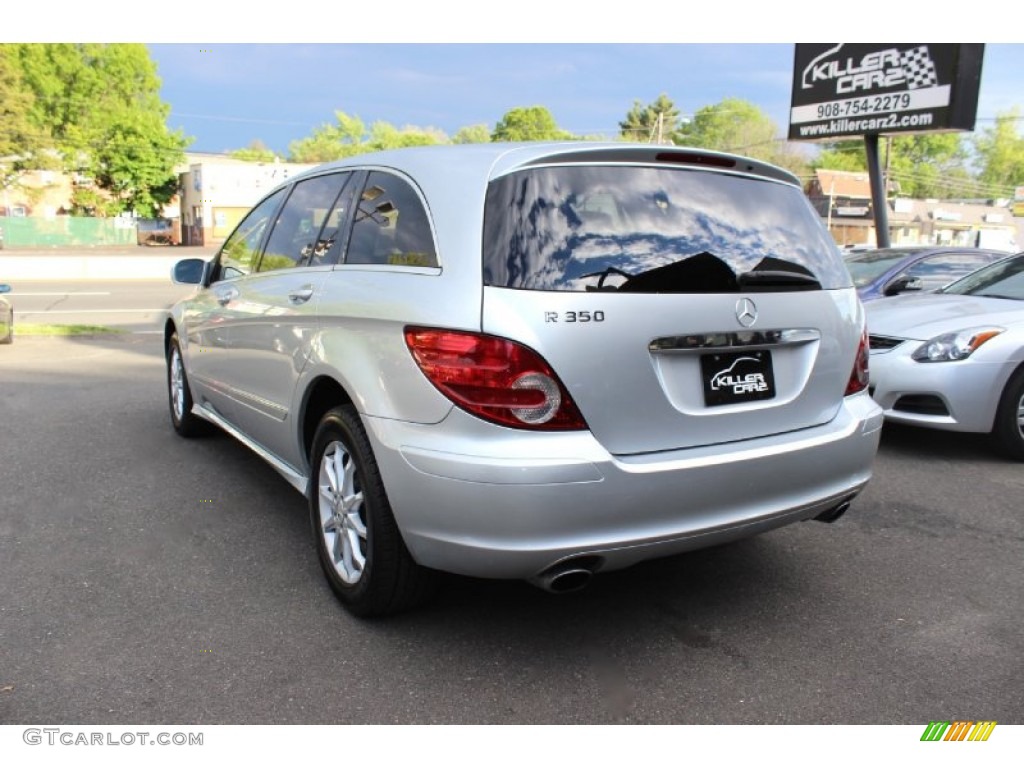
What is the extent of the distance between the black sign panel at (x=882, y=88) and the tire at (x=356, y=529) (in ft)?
40.7

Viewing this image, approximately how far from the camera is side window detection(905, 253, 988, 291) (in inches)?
320

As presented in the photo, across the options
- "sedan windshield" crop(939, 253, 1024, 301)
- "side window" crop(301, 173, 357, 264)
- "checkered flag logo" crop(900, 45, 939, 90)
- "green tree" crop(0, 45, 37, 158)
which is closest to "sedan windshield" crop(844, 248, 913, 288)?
"sedan windshield" crop(939, 253, 1024, 301)

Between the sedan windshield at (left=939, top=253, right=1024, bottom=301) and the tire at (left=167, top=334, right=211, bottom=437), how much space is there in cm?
583

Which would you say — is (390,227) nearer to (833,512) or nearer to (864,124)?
(833,512)

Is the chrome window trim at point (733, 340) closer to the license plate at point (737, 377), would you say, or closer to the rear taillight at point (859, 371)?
the license plate at point (737, 377)

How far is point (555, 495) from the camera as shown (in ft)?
7.70

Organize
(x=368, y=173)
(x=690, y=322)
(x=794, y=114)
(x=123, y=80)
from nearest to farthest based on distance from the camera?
1. (x=690, y=322)
2. (x=368, y=173)
3. (x=794, y=114)
4. (x=123, y=80)

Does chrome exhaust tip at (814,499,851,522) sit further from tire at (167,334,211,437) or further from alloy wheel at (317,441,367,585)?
tire at (167,334,211,437)

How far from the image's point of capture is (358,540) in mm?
2977

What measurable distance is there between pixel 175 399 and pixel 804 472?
4.55m

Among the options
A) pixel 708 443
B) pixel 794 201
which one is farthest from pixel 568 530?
pixel 794 201

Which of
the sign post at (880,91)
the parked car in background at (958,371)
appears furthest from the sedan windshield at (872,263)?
the sign post at (880,91)

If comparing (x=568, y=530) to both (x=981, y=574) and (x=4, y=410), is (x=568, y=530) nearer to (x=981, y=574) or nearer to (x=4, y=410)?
(x=981, y=574)

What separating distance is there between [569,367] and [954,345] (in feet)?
13.0
